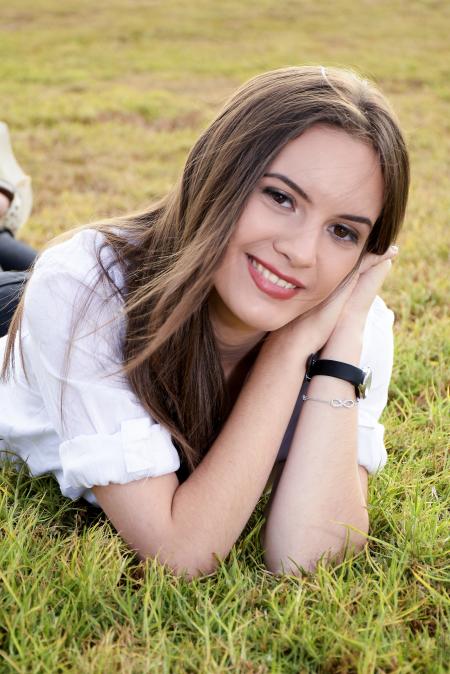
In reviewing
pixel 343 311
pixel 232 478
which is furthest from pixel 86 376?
pixel 343 311

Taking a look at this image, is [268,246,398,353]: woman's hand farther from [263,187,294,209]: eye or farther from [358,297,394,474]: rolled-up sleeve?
[263,187,294,209]: eye

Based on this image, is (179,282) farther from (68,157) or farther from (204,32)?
(204,32)

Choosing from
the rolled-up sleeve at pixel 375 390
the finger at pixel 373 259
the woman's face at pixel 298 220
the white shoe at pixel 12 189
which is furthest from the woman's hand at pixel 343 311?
the white shoe at pixel 12 189

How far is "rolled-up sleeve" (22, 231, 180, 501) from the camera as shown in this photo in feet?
6.17

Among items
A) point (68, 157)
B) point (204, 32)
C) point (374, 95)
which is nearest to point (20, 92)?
point (68, 157)

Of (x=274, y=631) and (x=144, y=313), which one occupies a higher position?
(x=144, y=313)

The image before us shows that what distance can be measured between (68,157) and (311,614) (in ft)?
21.8

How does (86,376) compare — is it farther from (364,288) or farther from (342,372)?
(364,288)

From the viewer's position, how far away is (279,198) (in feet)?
6.48

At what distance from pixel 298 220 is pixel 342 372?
0.52 meters

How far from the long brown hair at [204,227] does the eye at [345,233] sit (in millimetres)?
135

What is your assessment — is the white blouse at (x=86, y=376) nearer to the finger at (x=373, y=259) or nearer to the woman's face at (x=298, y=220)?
the woman's face at (x=298, y=220)

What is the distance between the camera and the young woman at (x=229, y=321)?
1918mm

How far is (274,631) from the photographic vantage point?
1760mm
